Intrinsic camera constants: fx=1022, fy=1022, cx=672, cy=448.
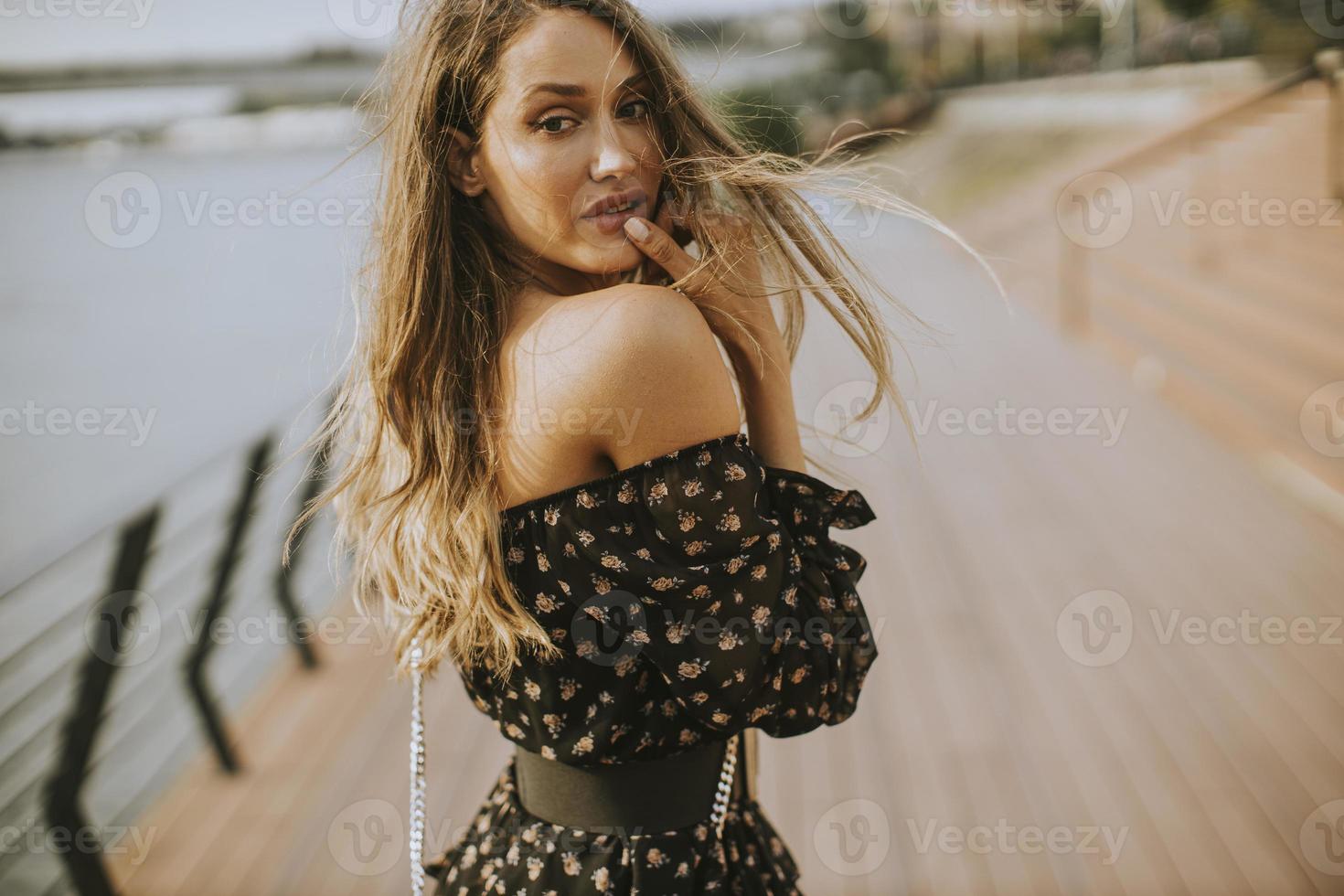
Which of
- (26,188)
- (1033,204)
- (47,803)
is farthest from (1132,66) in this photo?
(26,188)

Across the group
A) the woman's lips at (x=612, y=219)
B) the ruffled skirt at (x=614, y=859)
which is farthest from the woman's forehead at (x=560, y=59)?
the ruffled skirt at (x=614, y=859)

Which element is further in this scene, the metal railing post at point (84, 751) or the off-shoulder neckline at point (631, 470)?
the metal railing post at point (84, 751)

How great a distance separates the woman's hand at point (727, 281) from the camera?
983mm

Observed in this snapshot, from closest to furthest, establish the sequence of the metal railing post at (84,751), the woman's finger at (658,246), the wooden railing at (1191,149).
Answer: the woman's finger at (658,246)
the metal railing post at (84,751)
the wooden railing at (1191,149)

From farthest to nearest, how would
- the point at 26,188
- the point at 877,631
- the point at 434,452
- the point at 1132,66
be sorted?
the point at 26,188, the point at 1132,66, the point at 877,631, the point at 434,452

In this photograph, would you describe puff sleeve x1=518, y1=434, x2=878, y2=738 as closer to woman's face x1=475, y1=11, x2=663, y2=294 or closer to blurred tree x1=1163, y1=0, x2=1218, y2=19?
woman's face x1=475, y1=11, x2=663, y2=294

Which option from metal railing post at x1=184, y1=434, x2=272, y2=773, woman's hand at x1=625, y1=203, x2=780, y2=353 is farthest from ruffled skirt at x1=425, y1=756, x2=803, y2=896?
metal railing post at x1=184, y1=434, x2=272, y2=773

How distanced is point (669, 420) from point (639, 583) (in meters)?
0.15

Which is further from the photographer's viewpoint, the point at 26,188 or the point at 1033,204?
the point at 26,188

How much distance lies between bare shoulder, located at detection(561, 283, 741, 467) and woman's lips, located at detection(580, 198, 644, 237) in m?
0.11

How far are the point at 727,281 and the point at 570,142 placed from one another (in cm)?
21

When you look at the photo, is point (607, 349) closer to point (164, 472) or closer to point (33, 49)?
point (33, 49)

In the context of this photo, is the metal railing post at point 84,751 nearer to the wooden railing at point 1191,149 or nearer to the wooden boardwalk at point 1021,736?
the wooden boardwalk at point 1021,736

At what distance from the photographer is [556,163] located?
0.95 metres
